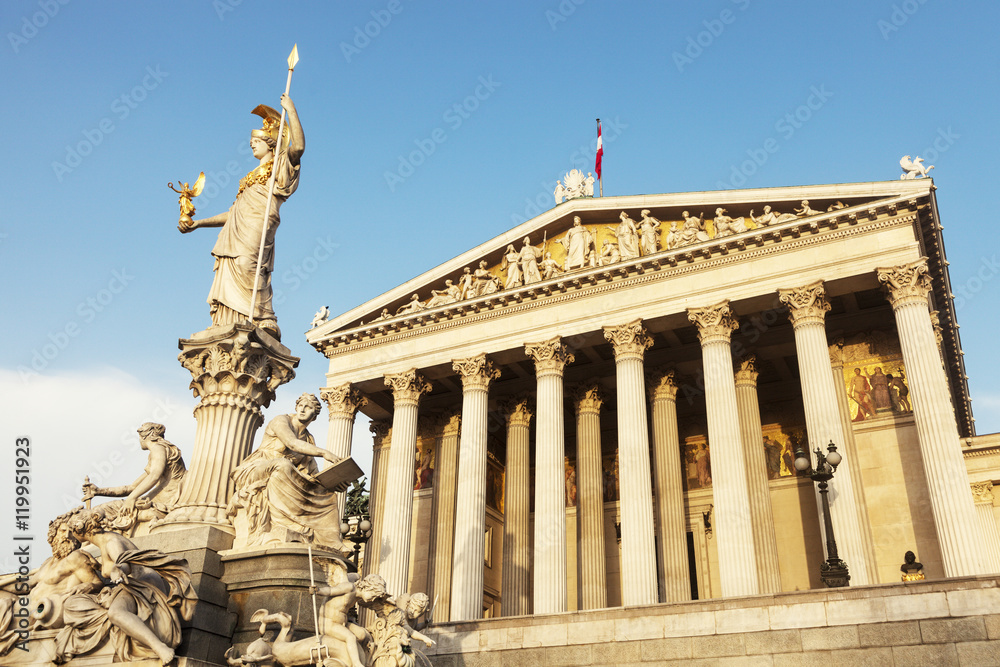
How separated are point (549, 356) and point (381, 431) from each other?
30.3 feet

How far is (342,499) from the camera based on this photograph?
29109 millimetres

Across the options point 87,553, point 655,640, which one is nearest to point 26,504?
point 87,553

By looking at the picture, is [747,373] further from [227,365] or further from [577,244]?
[227,365]

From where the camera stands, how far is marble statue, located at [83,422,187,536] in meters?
8.82

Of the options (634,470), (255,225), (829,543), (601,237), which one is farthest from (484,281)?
(255,225)

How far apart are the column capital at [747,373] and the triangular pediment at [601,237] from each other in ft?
13.9

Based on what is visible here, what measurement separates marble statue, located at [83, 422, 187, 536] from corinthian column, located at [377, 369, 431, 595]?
17.8m

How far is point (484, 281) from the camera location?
99.8ft

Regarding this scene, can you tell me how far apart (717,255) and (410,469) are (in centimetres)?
1268

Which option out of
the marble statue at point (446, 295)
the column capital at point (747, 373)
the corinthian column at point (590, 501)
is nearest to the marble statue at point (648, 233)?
the column capital at point (747, 373)

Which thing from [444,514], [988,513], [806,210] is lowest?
[444,514]

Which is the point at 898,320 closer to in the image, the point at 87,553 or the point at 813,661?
the point at 813,661

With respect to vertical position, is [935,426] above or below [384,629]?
above

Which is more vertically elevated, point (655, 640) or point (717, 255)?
point (717, 255)
